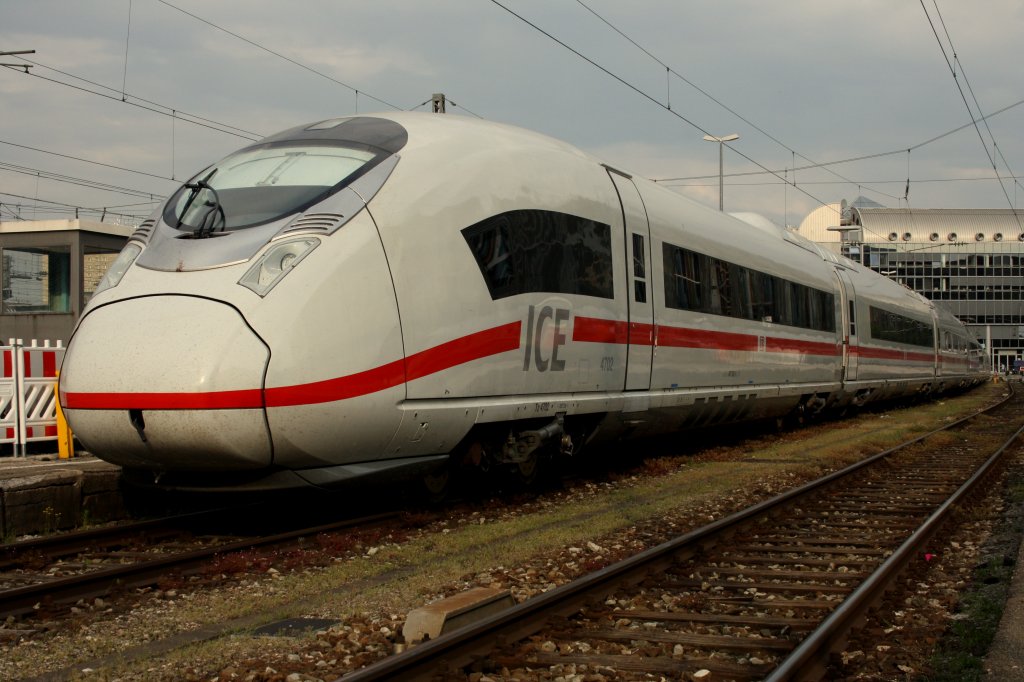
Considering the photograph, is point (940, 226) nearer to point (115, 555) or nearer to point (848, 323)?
point (848, 323)

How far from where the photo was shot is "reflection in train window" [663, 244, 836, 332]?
11.3m

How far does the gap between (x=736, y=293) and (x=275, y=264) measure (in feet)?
26.8

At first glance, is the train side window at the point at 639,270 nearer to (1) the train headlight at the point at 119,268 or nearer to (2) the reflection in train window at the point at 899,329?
(1) the train headlight at the point at 119,268

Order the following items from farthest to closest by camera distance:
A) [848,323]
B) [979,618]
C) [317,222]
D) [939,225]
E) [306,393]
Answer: [939,225]
[848,323]
[317,222]
[306,393]
[979,618]

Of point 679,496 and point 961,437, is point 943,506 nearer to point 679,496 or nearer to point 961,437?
point 679,496

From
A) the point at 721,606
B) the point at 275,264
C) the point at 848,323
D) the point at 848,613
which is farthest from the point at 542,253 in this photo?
the point at 848,323

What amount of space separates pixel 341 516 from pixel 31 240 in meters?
15.0

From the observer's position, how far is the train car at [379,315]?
6.20m

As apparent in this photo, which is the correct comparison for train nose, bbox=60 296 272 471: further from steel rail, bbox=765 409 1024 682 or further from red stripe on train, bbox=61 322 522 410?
steel rail, bbox=765 409 1024 682

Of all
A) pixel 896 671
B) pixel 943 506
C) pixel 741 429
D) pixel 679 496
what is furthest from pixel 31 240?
pixel 896 671

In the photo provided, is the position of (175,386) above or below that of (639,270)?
below

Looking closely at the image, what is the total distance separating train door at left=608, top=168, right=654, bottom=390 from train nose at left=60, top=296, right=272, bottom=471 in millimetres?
4817

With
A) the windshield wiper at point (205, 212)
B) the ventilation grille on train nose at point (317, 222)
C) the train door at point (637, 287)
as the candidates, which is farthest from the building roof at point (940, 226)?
the ventilation grille on train nose at point (317, 222)

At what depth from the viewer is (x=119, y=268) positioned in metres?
7.18
